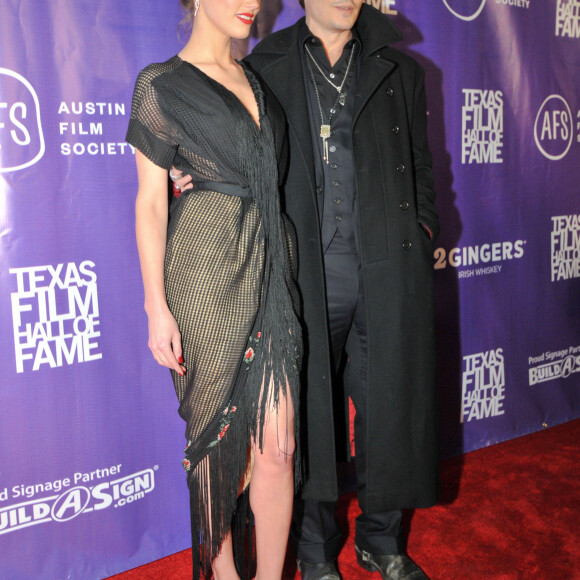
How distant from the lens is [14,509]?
2275 mm

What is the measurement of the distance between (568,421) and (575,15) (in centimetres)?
218

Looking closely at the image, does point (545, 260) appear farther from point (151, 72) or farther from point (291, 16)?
point (151, 72)

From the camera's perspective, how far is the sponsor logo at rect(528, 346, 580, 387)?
361cm

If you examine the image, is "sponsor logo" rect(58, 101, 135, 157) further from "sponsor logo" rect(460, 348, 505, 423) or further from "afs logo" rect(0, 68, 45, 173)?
"sponsor logo" rect(460, 348, 505, 423)

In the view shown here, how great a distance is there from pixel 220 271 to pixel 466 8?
2.08 metres

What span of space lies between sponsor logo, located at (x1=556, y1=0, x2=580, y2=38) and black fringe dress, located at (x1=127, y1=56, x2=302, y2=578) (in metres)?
2.25

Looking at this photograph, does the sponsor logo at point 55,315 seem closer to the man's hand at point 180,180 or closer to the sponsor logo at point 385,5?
the man's hand at point 180,180

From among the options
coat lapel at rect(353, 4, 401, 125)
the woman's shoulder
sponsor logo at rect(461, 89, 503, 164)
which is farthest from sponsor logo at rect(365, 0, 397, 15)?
the woman's shoulder

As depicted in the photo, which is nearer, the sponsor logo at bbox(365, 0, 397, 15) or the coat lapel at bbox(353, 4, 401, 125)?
the coat lapel at bbox(353, 4, 401, 125)

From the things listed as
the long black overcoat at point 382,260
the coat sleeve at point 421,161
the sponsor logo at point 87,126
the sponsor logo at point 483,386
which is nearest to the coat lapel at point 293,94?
the long black overcoat at point 382,260

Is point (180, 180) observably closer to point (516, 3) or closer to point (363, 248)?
point (363, 248)

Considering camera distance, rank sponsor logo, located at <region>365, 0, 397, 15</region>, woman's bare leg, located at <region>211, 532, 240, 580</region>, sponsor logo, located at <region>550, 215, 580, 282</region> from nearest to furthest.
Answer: woman's bare leg, located at <region>211, 532, 240, 580</region> < sponsor logo, located at <region>365, 0, 397, 15</region> < sponsor logo, located at <region>550, 215, 580, 282</region>

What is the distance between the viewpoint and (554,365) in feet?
12.1

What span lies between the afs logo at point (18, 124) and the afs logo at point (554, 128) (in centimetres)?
244
